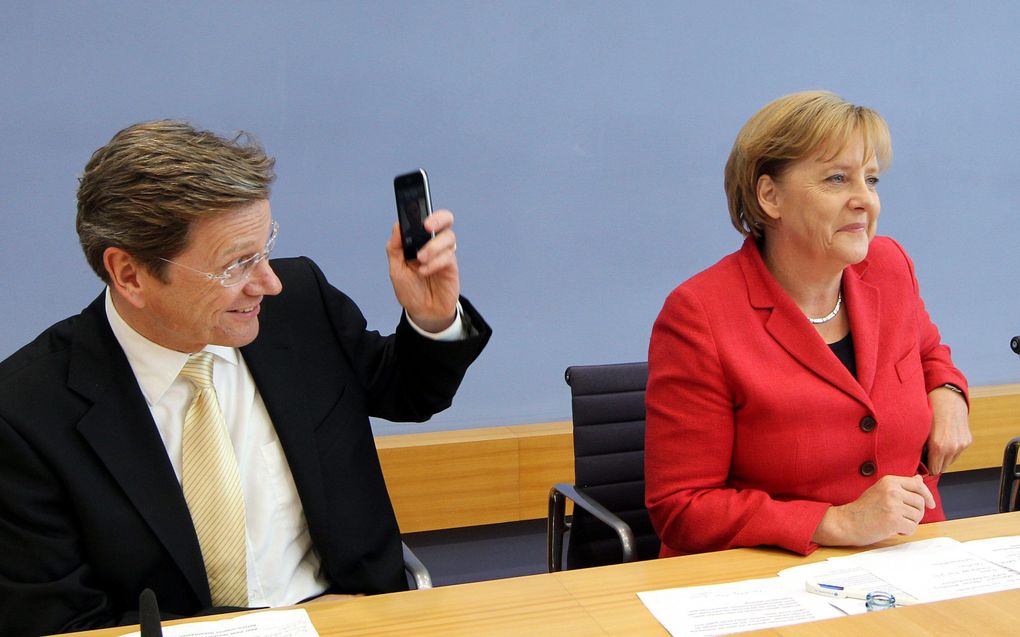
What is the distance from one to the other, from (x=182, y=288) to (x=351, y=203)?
1.98m

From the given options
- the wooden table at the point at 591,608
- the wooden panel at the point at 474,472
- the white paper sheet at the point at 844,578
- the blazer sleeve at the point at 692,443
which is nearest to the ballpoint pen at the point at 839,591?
the white paper sheet at the point at 844,578

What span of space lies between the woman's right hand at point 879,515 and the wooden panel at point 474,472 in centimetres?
204

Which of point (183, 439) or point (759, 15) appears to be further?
point (759, 15)

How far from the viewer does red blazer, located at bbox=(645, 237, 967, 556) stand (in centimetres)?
199

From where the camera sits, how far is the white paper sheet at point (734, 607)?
4.92 feet

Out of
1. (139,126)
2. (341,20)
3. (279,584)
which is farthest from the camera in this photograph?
(341,20)

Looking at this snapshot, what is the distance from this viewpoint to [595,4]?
3861mm

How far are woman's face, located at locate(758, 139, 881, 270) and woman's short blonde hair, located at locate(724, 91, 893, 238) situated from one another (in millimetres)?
21

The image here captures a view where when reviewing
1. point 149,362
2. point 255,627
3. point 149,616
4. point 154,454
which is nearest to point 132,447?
point 154,454

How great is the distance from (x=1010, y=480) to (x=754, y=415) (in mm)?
1385

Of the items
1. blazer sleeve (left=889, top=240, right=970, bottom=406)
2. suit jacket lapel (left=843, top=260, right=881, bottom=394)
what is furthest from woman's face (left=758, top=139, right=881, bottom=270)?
blazer sleeve (left=889, top=240, right=970, bottom=406)

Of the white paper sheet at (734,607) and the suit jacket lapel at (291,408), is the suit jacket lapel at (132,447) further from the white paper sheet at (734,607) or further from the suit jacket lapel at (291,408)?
the white paper sheet at (734,607)

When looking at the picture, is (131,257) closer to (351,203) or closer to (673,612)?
(673,612)

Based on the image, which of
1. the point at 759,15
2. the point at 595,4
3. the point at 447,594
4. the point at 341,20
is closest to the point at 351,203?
the point at 341,20
